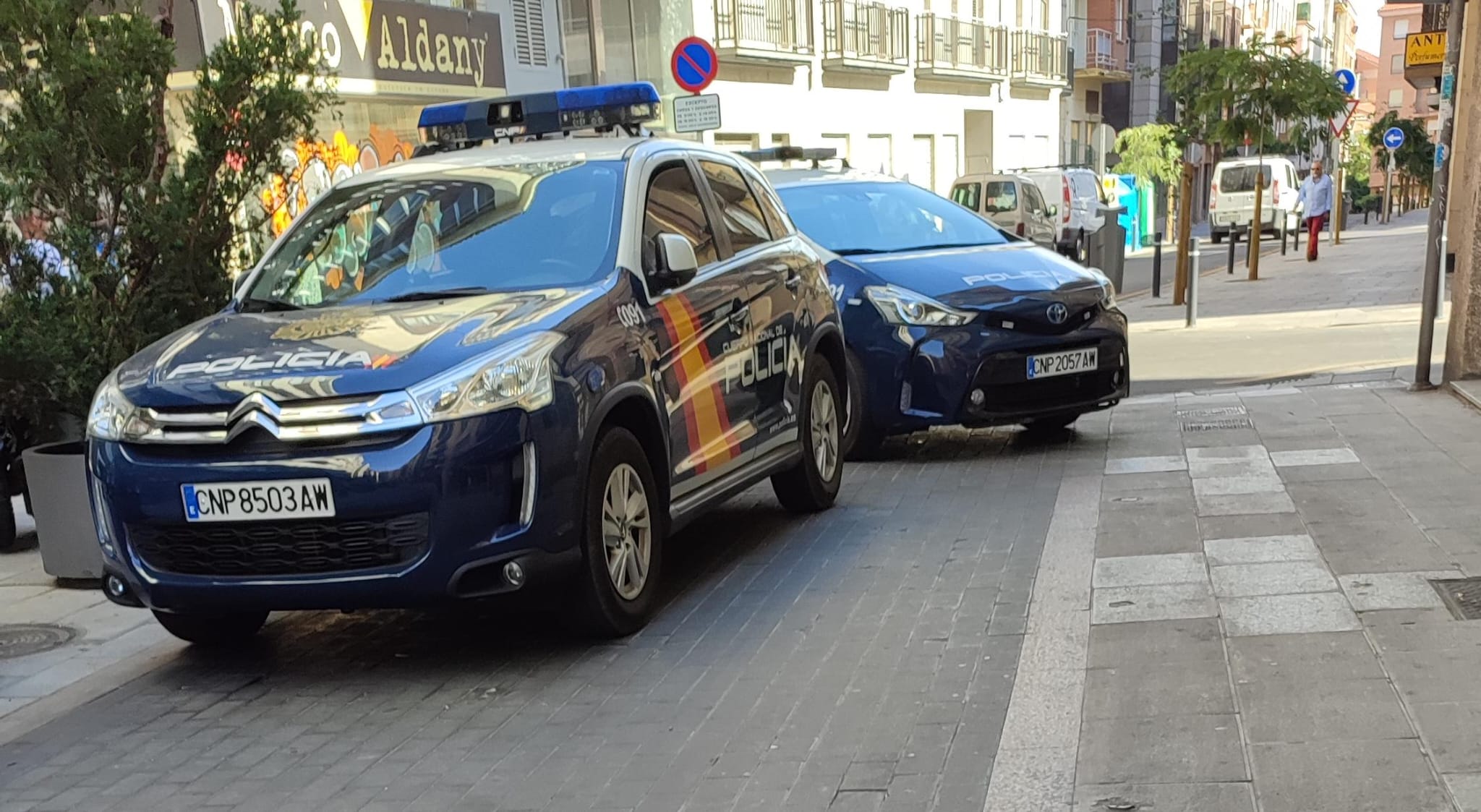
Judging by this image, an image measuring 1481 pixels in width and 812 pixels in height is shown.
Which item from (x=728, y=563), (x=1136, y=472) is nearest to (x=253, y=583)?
(x=728, y=563)

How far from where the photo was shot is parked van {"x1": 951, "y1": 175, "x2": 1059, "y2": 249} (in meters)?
27.9

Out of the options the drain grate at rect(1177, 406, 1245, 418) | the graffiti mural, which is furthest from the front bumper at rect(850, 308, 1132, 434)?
the graffiti mural

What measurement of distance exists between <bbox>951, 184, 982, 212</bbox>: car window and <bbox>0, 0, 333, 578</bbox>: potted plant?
2260 centimetres

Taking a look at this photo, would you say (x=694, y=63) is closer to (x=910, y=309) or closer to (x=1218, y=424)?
(x=910, y=309)

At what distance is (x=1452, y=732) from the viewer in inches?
158

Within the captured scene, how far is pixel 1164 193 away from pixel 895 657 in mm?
55007

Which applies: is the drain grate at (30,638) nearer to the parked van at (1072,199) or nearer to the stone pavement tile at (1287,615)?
the stone pavement tile at (1287,615)

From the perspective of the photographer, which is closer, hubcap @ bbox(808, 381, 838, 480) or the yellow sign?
hubcap @ bbox(808, 381, 838, 480)

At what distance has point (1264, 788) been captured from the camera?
12.3ft

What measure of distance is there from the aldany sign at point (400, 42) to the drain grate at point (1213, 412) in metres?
9.23

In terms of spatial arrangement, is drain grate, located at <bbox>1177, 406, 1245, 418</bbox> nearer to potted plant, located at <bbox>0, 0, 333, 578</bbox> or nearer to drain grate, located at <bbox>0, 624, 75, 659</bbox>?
potted plant, located at <bbox>0, 0, 333, 578</bbox>

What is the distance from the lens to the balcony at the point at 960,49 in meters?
36.7

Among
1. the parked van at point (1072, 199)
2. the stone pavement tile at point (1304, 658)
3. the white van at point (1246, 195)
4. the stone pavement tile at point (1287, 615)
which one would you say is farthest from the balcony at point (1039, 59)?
the stone pavement tile at point (1304, 658)

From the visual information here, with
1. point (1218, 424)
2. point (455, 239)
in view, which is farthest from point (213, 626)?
point (1218, 424)
